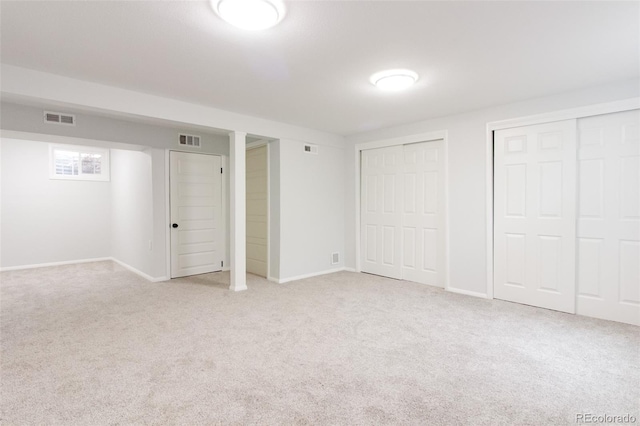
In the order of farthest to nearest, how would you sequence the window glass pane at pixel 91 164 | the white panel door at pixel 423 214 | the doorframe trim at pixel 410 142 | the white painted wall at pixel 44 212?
the window glass pane at pixel 91 164 → the white painted wall at pixel 44 212 → the white panel door at pixel 423 214 → the doorframe trim at pixel 410 142

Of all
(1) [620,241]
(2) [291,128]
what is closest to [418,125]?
(2) [291,128]

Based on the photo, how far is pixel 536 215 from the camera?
3.85 meters

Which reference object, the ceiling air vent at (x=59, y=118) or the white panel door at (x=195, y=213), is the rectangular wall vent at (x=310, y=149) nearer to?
the white panel door at (x=195, y=213)

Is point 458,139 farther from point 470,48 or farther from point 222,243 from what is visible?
point 222,243

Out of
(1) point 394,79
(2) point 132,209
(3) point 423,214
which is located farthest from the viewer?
(2) point 132,209

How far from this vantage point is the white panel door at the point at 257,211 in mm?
5457

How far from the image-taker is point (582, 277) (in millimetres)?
3574

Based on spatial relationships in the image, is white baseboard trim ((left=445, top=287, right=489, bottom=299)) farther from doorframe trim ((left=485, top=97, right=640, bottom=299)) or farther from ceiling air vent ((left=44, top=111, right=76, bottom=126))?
ceiling air vent ((left=44, top=111, right=76, bottom=126))

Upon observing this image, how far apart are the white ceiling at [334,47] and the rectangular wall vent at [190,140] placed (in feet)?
5.30

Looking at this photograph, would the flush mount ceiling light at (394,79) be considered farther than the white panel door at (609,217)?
No

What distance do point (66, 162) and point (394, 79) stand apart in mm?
6776

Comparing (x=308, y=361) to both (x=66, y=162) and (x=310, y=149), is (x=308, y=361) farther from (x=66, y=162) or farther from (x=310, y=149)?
(x=66, y=162)

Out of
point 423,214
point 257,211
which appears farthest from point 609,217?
point 257,211

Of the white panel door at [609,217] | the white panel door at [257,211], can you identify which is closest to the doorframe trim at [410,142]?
the white panel door at [609,217]
